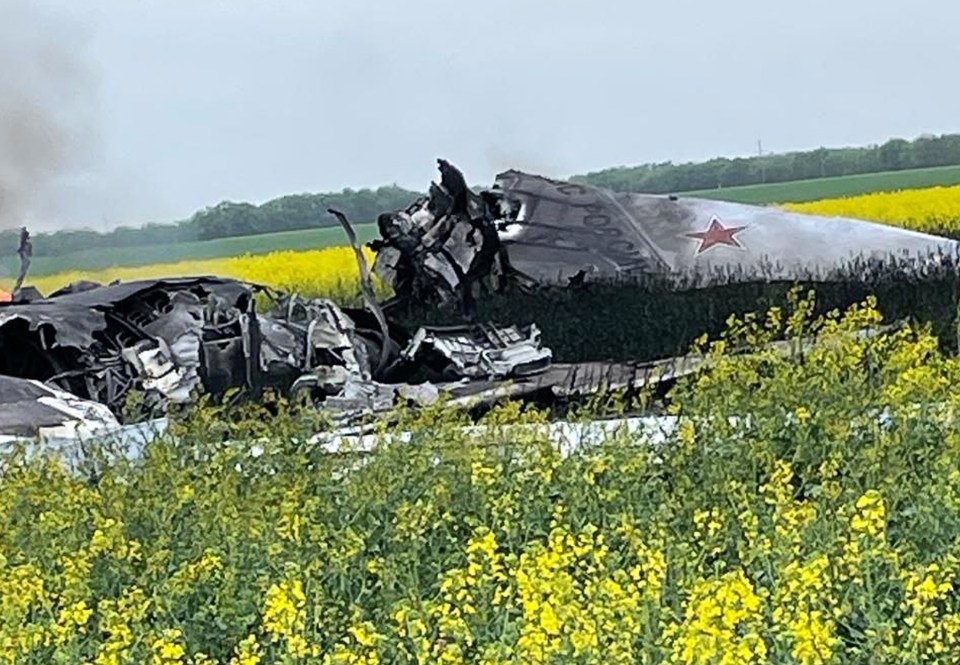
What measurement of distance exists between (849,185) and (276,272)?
25.0ft

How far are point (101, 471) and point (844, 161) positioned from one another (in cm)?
1473

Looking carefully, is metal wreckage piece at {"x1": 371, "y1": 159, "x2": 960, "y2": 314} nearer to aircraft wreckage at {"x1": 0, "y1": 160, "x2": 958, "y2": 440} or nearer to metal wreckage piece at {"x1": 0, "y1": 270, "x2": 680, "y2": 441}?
aircraft wreckage at {"x1": 0, "y1": 160, "x2": 958, "y2": 440}

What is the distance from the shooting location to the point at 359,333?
8.33 meters

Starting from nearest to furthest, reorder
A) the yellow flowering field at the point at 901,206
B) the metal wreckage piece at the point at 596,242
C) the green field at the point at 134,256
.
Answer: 1. the metal wreckage piece at the point at 596,242
2. the green field at the point at 134,256
3. the yellow flowering field at the point at 901,206

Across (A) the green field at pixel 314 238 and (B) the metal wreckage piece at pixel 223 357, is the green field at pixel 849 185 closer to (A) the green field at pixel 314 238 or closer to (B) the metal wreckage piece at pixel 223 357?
(A) the green field at pixel 314 238

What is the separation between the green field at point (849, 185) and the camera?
1833 cm

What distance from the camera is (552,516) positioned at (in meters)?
3.68

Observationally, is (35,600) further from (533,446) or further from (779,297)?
(779,297)

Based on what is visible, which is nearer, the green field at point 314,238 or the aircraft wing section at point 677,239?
the aircraft wing section at point 677,239

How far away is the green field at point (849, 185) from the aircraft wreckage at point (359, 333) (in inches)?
276

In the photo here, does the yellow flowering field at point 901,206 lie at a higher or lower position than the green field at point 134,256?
lower

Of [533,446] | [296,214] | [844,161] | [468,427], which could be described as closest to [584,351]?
[468,427]

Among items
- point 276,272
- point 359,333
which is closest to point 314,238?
point 276,272

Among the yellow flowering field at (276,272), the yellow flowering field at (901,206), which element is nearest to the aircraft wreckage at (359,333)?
the yellow flowering field at (276,272)
